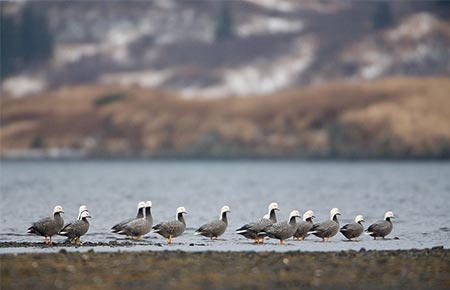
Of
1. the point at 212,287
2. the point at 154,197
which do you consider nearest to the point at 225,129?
the point at 154,197

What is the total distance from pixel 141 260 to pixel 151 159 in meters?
172

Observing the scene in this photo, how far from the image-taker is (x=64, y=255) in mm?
29188

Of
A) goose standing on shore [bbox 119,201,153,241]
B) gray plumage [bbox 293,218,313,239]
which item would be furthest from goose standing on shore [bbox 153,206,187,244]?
gray plumage [bbox 293,218,313,239]

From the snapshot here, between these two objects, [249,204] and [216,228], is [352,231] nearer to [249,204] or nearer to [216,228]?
[216,228]

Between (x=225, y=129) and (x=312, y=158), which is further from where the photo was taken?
(x=225, y=129)

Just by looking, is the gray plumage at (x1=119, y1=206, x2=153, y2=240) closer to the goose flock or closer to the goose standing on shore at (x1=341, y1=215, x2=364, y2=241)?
the goose flock

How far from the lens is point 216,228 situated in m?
36.5

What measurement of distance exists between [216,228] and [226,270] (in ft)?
31.9

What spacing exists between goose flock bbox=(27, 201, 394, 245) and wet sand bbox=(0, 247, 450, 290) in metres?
4.36

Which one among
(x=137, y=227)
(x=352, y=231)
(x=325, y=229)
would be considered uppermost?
(x=137, y=227)

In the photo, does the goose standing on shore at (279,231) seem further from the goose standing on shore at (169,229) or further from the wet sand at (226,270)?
the wet sand at (226,270)

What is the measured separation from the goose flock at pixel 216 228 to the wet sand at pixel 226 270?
14.3ft

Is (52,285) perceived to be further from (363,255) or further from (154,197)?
(154,197)

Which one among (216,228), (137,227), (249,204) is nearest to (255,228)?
(216,228)
